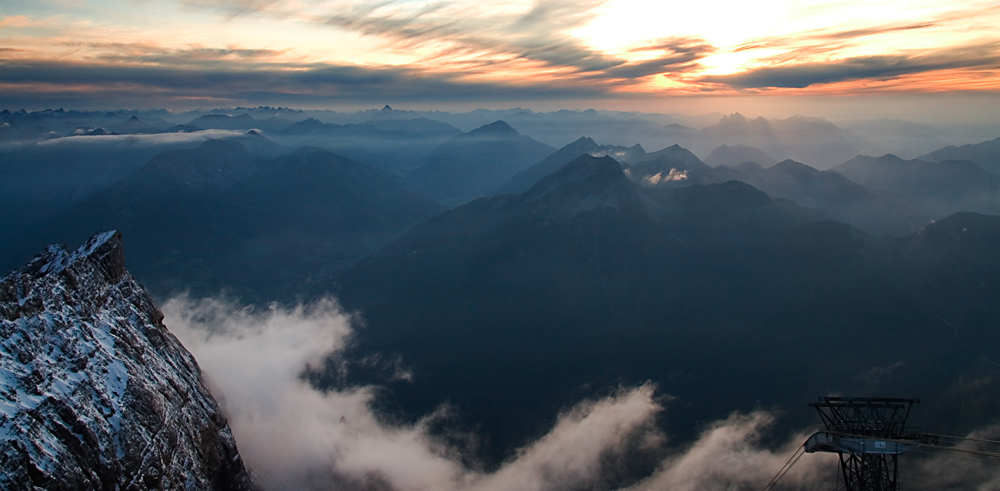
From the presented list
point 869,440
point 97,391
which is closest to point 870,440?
point 869,440

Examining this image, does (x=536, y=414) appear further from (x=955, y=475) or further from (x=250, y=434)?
(x=955, y=475)

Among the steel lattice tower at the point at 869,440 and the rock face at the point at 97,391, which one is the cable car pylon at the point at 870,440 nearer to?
the steel lattice tower at the point at 869,440

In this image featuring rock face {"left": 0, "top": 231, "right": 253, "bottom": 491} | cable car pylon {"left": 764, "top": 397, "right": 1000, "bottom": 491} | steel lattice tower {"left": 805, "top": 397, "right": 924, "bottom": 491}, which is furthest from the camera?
rock face {"left": 0, "top": 231, "right": 253, "bottom": 491}

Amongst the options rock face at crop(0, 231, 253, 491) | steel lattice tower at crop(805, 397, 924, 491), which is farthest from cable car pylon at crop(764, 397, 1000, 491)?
rock face at crop(0, 231, 253, 491)

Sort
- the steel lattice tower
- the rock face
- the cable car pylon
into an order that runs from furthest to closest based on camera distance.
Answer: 1. the rock face
2. the steel lattice tower
3. the cable car pylon

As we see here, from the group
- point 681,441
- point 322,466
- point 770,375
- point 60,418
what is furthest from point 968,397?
point 60,418

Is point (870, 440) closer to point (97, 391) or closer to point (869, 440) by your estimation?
point (869, 440)

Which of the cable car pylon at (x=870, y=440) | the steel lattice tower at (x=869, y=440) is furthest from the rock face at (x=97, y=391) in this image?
the steel lattice tower at (x=869, y=440)

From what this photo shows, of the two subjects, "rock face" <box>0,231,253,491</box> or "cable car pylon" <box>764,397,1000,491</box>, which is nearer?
"cable car pylon" <box>764,397,1000,491</box>

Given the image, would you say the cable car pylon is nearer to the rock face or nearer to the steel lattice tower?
the steel lattice tower

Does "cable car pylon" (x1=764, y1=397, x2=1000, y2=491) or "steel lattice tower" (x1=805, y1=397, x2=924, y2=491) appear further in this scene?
"steel lattice tower" (x1=805, y1=397, x2=924, y2=491)
